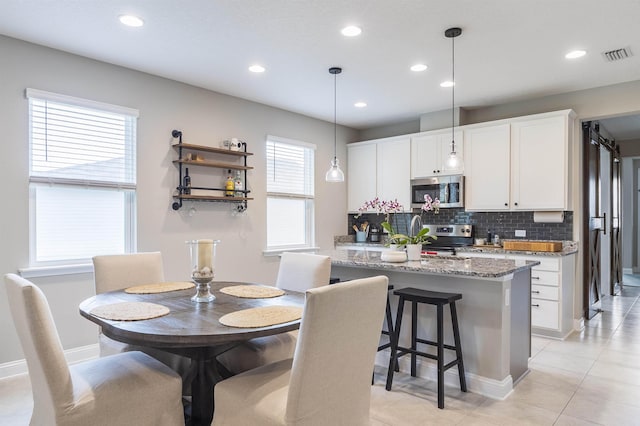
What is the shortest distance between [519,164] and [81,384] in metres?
4.48

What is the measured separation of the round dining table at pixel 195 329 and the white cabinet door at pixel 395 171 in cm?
344

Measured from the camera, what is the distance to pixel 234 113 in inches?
183

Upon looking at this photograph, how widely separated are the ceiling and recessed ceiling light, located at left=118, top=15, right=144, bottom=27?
0.05 meters

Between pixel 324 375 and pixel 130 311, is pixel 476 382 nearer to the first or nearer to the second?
pixel 324 375

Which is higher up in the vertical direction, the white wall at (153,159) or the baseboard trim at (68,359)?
the white wall at (153,159)

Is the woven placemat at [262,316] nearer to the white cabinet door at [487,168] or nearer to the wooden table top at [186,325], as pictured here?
the wooden table top at [186,325]

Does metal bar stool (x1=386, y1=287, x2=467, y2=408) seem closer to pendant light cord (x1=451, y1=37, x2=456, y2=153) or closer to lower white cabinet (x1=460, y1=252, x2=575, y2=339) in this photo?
pendant light cord (x1=451, y1=37, x2=456, y2=153)

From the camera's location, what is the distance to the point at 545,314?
414 centimetres

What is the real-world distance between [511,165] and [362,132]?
2.49 metres

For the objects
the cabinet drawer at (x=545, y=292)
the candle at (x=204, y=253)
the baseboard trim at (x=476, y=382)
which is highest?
the candle at (x=204, y=253)

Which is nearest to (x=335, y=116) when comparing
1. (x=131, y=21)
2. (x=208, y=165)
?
(x=208, y=165)

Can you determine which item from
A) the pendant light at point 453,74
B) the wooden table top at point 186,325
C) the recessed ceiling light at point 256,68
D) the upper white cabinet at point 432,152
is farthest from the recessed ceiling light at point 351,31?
the upper white cabinet at point 432,152

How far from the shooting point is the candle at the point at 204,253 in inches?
87.2

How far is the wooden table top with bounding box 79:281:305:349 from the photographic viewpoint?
5.33 ft
